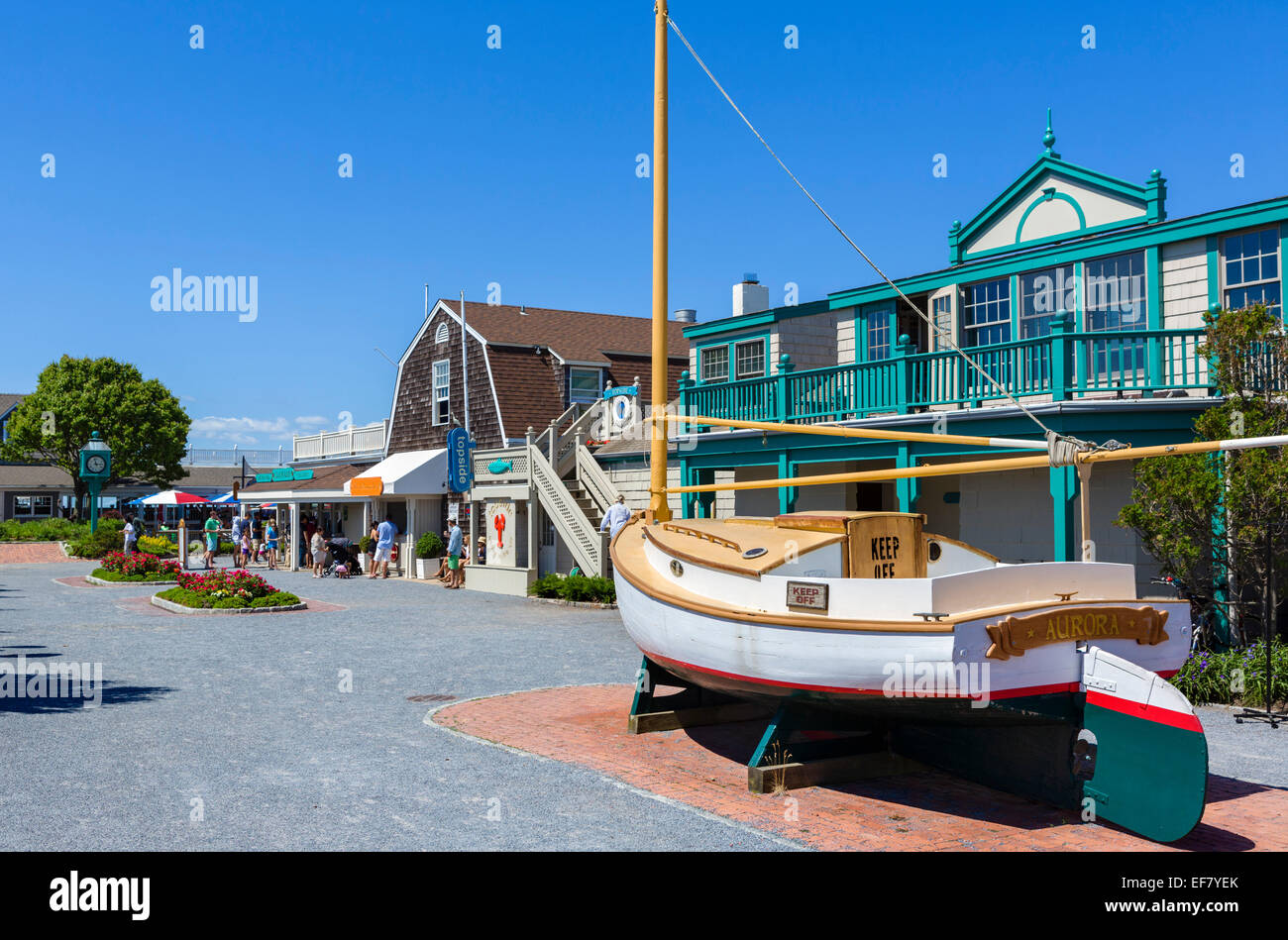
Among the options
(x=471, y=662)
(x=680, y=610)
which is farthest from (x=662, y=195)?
(x=471, y=662)

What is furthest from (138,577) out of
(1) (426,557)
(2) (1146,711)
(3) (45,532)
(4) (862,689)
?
(2) (1146,711)

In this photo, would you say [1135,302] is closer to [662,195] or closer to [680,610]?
[662,195]

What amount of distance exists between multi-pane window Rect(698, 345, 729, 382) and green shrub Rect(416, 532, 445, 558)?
417 inches

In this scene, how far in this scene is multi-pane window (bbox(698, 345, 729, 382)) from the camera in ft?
78.5

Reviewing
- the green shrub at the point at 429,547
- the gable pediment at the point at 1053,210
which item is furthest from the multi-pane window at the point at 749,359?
the green shrub at the point at 429,547

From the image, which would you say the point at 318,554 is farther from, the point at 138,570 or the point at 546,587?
the point at 546,587

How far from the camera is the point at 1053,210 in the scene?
17.9 meters

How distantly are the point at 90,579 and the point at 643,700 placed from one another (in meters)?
24.0

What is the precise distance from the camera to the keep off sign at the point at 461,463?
29156 mm

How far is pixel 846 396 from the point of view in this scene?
18031 millimetres

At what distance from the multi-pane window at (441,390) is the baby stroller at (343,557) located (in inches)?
200

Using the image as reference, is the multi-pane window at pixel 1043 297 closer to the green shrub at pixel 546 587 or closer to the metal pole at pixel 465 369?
the green shrub at pixel 546 587

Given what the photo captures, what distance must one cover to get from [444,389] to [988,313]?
66.6 feet

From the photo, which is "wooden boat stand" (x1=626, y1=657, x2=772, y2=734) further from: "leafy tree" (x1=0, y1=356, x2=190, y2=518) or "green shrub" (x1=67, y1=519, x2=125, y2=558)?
"leafy tree" (x1=0, y1=356, x2=190, y2=518)
